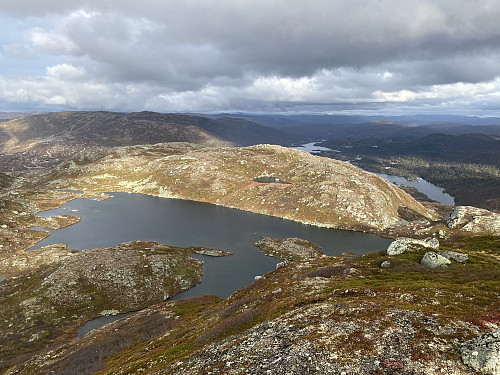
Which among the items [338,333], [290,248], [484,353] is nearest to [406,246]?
[338,333]

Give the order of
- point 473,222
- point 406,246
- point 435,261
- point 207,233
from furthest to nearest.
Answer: point 473,222 < point 207,233 < point 406,246 < point 435,261

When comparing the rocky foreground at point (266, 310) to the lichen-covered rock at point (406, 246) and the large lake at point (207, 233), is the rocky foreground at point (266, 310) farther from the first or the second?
the large lake at point (207, 233)

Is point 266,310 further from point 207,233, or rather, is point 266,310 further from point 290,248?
A: point 207,233

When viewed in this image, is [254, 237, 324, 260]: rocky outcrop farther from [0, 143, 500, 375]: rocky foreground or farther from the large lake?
the large lake

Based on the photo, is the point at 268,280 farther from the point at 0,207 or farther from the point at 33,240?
the point at 0,207

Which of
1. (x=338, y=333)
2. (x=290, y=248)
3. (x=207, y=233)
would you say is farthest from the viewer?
(x=207, y=233)

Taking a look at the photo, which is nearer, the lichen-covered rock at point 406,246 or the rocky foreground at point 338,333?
the rocky foreground at point 338,333

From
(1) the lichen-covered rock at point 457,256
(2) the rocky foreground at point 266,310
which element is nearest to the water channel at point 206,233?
(2) the rocky foreground at point 266,310
